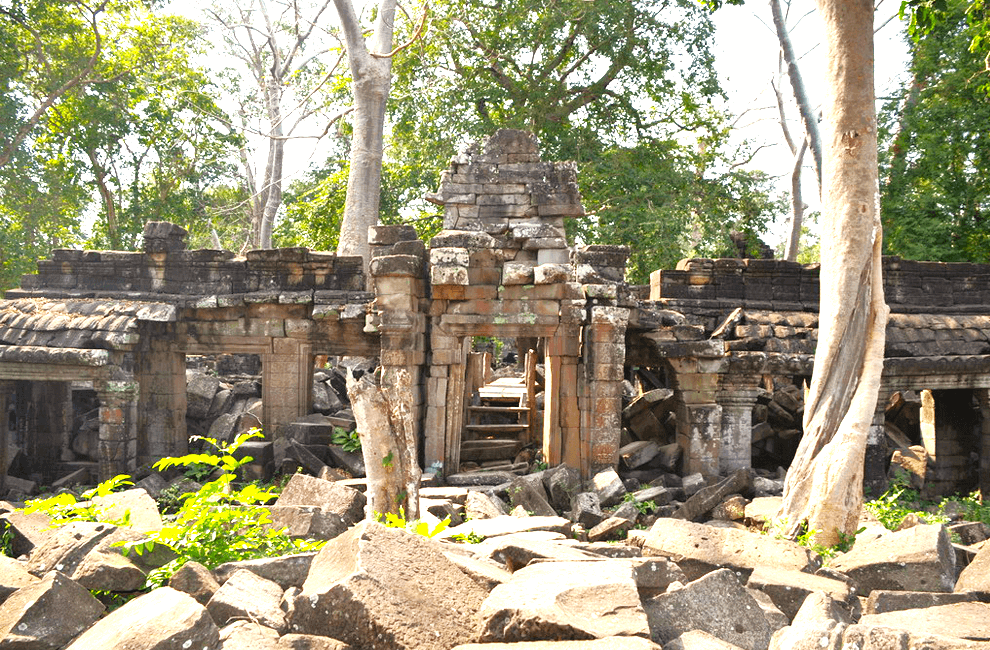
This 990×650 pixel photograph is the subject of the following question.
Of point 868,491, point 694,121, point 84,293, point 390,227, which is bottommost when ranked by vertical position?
point 868,491

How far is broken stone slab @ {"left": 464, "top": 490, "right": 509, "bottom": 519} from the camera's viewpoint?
657 cm

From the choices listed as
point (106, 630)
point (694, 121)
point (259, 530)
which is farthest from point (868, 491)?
point (694, 121)

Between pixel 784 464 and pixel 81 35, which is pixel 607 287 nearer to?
pixel 784 464

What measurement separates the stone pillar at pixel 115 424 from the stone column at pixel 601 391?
617 centimetres

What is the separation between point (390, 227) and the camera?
909 centimetres

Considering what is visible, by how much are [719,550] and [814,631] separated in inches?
67.2

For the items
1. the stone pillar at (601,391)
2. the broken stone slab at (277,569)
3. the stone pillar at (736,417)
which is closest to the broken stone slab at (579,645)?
the broken stone slab at (277,569)

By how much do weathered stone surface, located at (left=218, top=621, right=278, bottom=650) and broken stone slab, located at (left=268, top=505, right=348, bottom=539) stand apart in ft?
5.93

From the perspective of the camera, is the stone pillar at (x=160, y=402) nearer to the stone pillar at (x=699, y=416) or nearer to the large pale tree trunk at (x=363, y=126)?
the large pale tree trunk at (x=363, y=126)

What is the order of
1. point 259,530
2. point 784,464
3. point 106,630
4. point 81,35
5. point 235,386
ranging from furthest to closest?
1. point 81,35
2. point 235,386
3. point 784,464
4. point 259,530
5. point 106,630

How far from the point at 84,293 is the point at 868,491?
1134 cm

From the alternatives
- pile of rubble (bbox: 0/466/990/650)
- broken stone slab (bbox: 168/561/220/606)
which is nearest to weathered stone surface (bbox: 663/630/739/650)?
pile of rubble (bbox: 0/466/990/650)

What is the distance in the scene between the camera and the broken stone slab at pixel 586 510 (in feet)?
23.8

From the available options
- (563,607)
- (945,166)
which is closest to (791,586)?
(563,607)
